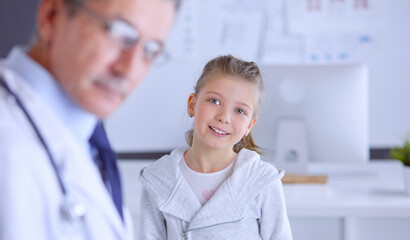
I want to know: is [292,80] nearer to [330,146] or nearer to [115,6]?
[330,146]

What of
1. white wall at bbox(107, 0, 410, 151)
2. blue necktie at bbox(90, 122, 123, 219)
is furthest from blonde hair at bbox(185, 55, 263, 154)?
white wall at bbox(107, 0, 410, 151)

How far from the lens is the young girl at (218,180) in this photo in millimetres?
1202

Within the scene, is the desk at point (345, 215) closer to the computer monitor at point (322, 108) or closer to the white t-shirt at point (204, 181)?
the computer monitor at point (322, 108)

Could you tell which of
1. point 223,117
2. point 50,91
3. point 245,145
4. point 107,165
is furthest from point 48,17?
point 245,145

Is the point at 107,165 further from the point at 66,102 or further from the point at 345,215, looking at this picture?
the point at 345,215

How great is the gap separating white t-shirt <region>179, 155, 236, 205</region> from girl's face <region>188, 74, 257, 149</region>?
2.9 inches

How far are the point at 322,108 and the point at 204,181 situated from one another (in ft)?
3.66

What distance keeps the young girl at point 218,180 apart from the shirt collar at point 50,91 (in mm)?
675

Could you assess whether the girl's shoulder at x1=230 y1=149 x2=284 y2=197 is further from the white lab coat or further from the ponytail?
the white lab coat

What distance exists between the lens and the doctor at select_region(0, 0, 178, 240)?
469mm

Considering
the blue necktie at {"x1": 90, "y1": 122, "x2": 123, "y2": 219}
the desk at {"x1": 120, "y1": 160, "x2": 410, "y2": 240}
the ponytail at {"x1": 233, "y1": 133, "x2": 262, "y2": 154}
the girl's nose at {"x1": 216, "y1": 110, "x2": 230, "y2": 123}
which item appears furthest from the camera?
the desk at {"x1": 120, "y1": 160, "x2": 410, "y2": 240}

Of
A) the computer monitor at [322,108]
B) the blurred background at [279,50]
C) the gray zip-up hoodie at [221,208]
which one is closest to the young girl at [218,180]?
the gray zip-up hoodie at [221,208]

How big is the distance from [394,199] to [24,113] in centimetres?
182

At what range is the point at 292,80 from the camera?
2186 mm
